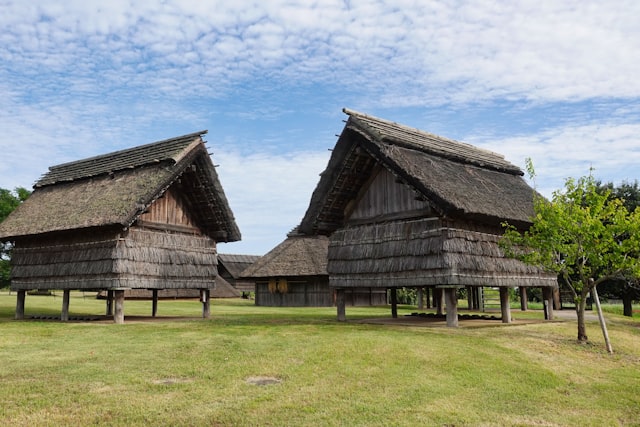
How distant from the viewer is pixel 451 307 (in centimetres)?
1823

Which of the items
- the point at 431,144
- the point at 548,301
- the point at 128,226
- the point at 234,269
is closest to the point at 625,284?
the point at 548,301

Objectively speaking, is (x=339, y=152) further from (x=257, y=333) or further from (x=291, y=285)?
(x=291, y=285)

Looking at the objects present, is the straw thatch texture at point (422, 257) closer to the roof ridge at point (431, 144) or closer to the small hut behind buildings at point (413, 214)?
the small hut behind buildings at point (413, 214)

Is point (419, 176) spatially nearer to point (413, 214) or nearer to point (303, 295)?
point (413, 214)

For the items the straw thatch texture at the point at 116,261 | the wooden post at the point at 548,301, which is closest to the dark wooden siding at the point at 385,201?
the straw thatch texture at the point at 116,261

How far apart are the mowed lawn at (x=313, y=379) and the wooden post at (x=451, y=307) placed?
4.23 ft

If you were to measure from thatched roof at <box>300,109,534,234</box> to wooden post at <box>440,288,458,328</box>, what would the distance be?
2.52 m

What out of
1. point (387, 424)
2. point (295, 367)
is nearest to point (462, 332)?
point (295, 367)

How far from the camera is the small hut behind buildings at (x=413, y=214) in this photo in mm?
17656

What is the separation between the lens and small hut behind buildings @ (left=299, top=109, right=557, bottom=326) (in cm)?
1766

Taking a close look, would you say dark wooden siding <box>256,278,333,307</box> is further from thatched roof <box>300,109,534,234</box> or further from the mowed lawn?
the mowed lawn

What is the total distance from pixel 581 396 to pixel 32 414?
32.2 feet

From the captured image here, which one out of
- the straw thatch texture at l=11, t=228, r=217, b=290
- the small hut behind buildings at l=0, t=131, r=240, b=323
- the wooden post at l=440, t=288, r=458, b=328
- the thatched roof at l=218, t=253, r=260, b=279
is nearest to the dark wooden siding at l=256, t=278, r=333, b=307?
the small hut behind buildings at l=0, t=131, r=240, b=323

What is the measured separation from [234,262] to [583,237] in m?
Answer: 51.6
